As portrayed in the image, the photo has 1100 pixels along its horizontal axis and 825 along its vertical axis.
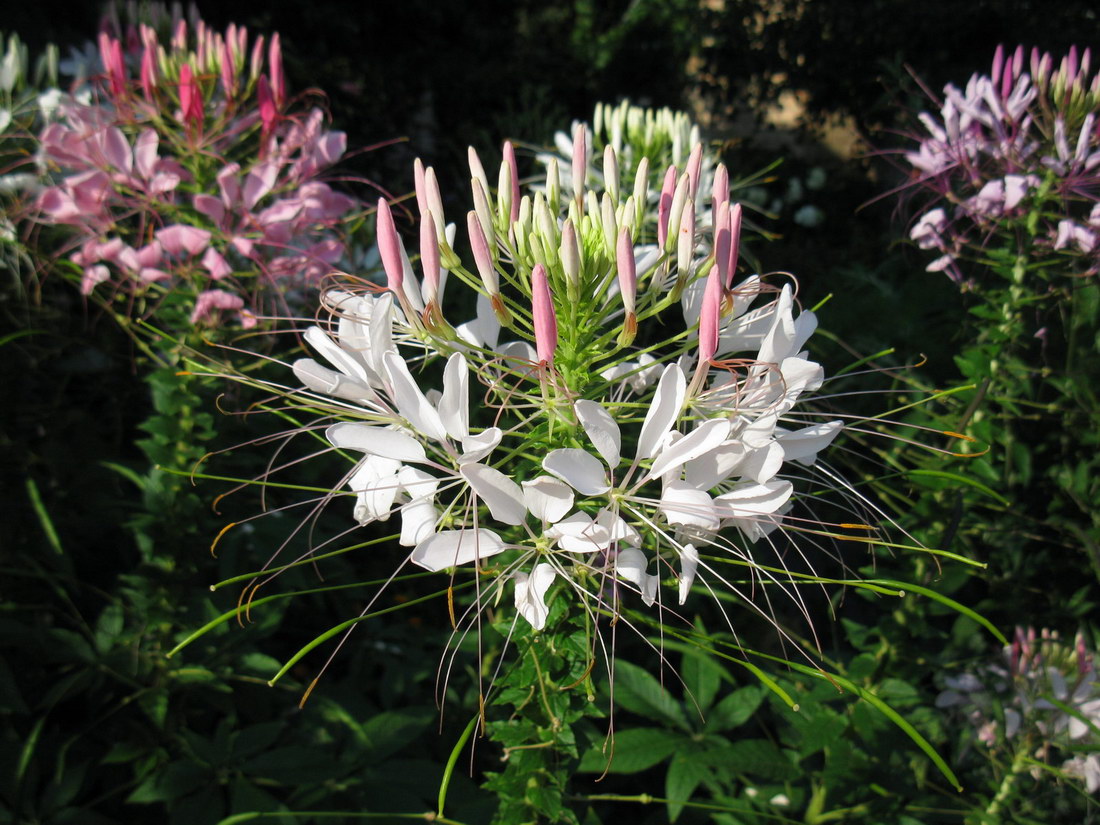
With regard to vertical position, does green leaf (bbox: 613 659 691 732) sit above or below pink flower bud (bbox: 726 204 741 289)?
below

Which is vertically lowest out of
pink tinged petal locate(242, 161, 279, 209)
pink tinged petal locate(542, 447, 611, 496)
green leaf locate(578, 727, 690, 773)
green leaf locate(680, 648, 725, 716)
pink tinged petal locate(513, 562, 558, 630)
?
green leaf locate(578, 727, 690, 773)

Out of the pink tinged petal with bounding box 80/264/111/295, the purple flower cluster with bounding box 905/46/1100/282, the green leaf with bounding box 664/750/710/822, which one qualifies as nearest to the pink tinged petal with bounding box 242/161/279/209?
the pink tinged petal with bounding box 80/264/111/295

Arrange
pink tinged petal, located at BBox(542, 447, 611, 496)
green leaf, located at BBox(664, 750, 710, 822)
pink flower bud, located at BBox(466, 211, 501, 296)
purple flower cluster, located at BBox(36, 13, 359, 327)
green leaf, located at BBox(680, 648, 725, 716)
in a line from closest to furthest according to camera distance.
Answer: pink tinged petal, located at BBox(542, 447, 611, 496), pink flower bud, located at BBox(466, 211, 501, 296), green leaf, located at BBox(664, 750, 710, 822), purple flower cluster, located at BBox(36, 13, 359, 327), green leaf, located at BBox(680, 648, 725, 716)

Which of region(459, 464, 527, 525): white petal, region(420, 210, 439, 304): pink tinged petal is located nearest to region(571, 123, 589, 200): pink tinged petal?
region(420, 210, 439, 304): pink tinged petal

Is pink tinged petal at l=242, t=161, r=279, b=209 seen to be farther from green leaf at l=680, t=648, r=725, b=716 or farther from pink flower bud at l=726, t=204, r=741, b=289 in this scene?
green leaf at l=680, t=648, r=725, b=716

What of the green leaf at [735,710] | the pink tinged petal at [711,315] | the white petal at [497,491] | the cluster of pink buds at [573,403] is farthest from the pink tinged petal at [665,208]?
the green leaf at [735,710]

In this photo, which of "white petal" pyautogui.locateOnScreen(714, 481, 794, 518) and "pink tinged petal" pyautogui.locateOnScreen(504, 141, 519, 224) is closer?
"white petal" pyautogui.locateOnScreen(714, 481, 794, 518)

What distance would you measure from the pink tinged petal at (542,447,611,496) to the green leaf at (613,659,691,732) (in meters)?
0.83

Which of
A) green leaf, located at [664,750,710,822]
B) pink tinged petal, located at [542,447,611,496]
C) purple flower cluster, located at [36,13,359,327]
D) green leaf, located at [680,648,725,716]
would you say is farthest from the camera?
green leaf, located at [680,648,725,716]

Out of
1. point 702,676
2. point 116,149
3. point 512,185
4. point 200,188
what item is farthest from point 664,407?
point 116,149

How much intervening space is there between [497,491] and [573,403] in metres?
0.14

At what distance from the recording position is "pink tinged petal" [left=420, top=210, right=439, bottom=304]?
3.07 ft

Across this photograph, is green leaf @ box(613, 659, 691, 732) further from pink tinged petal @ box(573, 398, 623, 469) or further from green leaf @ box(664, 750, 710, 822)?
pink tinged petal @ box(573, 398, 623, 469)

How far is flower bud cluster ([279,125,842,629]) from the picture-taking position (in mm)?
858
